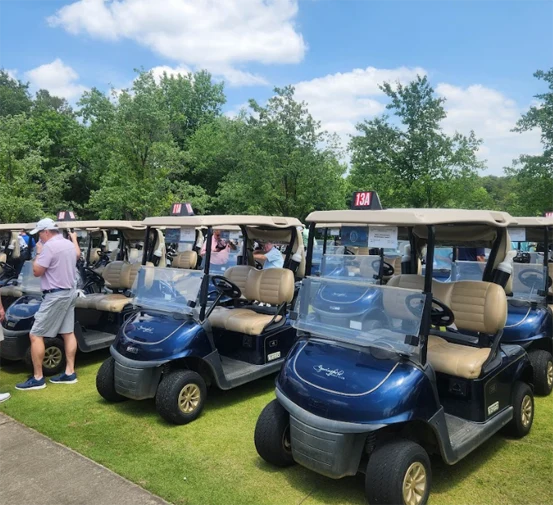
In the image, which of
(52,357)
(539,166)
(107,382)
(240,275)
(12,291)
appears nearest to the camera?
(107,382)

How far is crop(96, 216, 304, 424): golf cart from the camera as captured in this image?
4230 mm

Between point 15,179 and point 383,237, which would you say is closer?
point 383,237

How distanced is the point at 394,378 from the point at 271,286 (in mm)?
2547

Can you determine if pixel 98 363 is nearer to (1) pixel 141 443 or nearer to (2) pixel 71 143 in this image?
(1) pixel 141 443

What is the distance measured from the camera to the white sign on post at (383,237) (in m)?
3.23

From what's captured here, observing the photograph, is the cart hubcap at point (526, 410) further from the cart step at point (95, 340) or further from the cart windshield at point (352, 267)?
the cart step at point (95, 340)

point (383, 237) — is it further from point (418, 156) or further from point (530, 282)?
point (418, 156)

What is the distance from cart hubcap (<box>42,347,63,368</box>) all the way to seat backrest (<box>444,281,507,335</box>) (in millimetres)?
4361

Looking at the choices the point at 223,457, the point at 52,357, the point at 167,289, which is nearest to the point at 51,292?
the point at 52,357

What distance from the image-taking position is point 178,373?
4.23 metres

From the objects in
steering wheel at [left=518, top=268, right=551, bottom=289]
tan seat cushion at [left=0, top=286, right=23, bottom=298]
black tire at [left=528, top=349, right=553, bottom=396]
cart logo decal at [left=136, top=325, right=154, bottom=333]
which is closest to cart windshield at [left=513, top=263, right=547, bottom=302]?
steering wheel at [left=518, top=268, right=551, bottom=289]

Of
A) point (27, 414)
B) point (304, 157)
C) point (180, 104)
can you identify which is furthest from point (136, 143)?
point (180, 104)

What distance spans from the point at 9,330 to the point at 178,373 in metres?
2.65

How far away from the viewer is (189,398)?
14.1 feet
